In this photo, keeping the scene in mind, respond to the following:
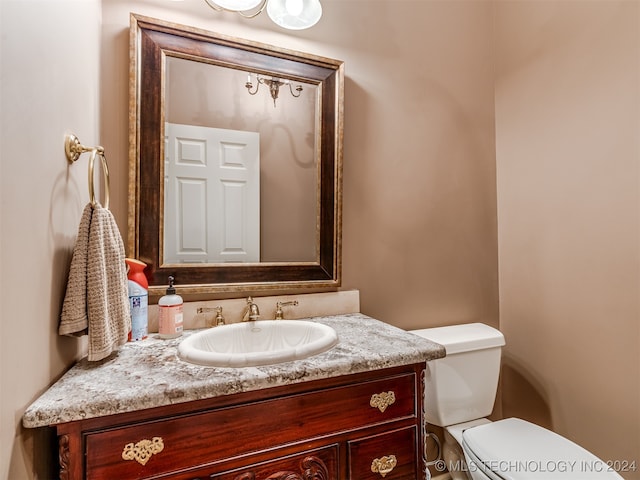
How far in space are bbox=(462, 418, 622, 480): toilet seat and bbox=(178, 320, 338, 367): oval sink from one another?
661 millimetres

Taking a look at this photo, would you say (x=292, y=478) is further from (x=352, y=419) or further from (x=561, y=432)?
(x=561, y=432)

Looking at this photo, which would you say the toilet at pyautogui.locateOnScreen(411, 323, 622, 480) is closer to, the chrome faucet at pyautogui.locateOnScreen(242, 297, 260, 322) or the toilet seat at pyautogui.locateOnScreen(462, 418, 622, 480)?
the toilet seat at pyautogui.locateOnScreen(462, 418, 622, 480)

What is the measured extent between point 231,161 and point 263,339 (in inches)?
26.1

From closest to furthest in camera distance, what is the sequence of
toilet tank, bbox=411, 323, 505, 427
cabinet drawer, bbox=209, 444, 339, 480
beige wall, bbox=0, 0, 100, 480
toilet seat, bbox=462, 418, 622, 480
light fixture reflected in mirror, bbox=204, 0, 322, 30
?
beige wall, bbox=0, 0, 100, 480
cabinet drawer, bbox=209, 444, 339, 480
toilet seat, bbox=462, 418, 622, 480
light fixture reflected in mirror, bbox=204, 0, 322, 30
toilet tank, bbox=411, 323, 505, 427

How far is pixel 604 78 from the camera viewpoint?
4.55 feet

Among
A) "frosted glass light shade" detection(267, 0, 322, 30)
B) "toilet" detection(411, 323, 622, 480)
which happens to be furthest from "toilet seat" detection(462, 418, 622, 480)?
"frosted glass light shade" detection(267, 0, 322, 30)

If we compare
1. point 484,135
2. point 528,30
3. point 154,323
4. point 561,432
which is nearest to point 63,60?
point 154,323

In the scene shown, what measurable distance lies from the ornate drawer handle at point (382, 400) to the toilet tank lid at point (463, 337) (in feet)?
1.56

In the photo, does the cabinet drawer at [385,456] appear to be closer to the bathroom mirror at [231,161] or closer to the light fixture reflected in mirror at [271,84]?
the bathroom mirror at [231,161]

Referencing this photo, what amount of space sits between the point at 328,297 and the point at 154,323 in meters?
0.65

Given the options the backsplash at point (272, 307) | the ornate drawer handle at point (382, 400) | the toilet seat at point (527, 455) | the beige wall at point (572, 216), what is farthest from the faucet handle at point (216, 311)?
the beige wall at point (572, 216)

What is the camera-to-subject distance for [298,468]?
0.84 meters

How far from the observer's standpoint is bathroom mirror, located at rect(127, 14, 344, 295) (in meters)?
1.17

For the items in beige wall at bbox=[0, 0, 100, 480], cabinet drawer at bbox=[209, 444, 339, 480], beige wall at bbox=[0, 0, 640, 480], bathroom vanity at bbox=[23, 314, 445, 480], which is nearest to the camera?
beige wall at bbox=[0, 0, 100, 480]
